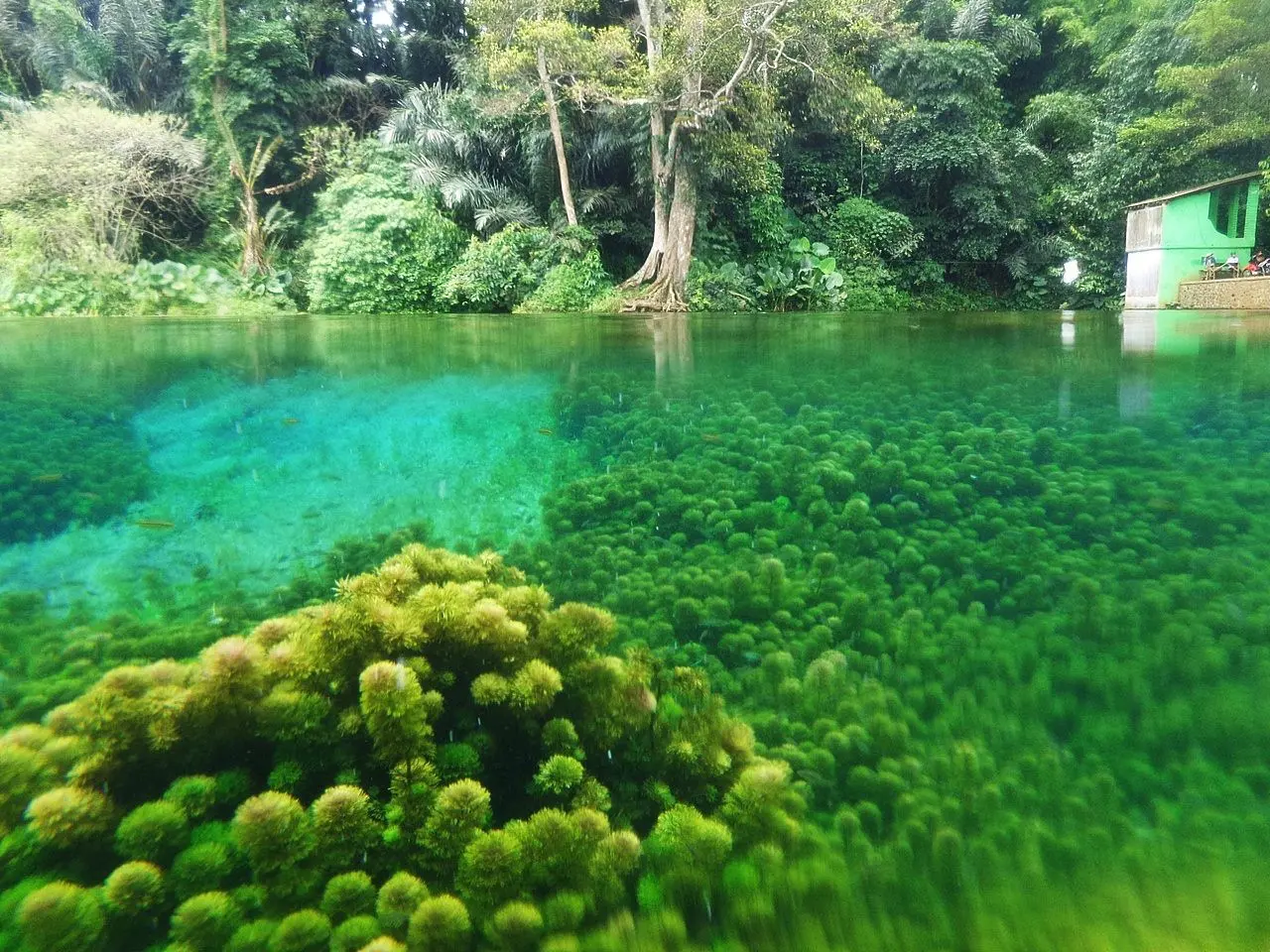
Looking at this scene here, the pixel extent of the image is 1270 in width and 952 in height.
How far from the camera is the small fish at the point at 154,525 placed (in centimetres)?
197

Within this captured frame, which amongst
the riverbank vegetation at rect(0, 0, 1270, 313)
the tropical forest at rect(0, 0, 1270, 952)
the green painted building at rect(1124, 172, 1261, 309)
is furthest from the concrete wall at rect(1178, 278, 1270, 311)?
the tropical forest at rect(0, 0, 1270, 952)

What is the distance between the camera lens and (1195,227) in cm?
926

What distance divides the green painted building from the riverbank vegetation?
50.9 inches

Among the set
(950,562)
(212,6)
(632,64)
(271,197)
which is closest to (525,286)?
(632,64)

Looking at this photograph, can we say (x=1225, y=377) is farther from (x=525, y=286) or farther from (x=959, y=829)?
(x=525, y=286)

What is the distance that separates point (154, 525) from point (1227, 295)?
36.4 ft

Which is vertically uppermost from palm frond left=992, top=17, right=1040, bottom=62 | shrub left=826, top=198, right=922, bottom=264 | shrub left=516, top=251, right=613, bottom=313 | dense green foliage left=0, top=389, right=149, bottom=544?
palm frond left=992, top=17, right=1040, bottom=62

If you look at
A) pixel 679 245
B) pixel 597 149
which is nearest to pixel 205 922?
pixel 679 245

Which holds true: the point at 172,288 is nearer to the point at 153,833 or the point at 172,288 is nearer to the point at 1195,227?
the point at 153,833

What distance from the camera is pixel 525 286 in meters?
10.8

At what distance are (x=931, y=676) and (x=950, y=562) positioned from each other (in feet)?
1.64

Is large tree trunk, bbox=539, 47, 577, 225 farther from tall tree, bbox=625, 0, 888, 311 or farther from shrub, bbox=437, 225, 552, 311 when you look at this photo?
tall tree, bbox=625, 0, 888, 311

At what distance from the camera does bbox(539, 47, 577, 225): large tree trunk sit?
9.91m

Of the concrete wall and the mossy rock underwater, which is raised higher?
the concrete wall
